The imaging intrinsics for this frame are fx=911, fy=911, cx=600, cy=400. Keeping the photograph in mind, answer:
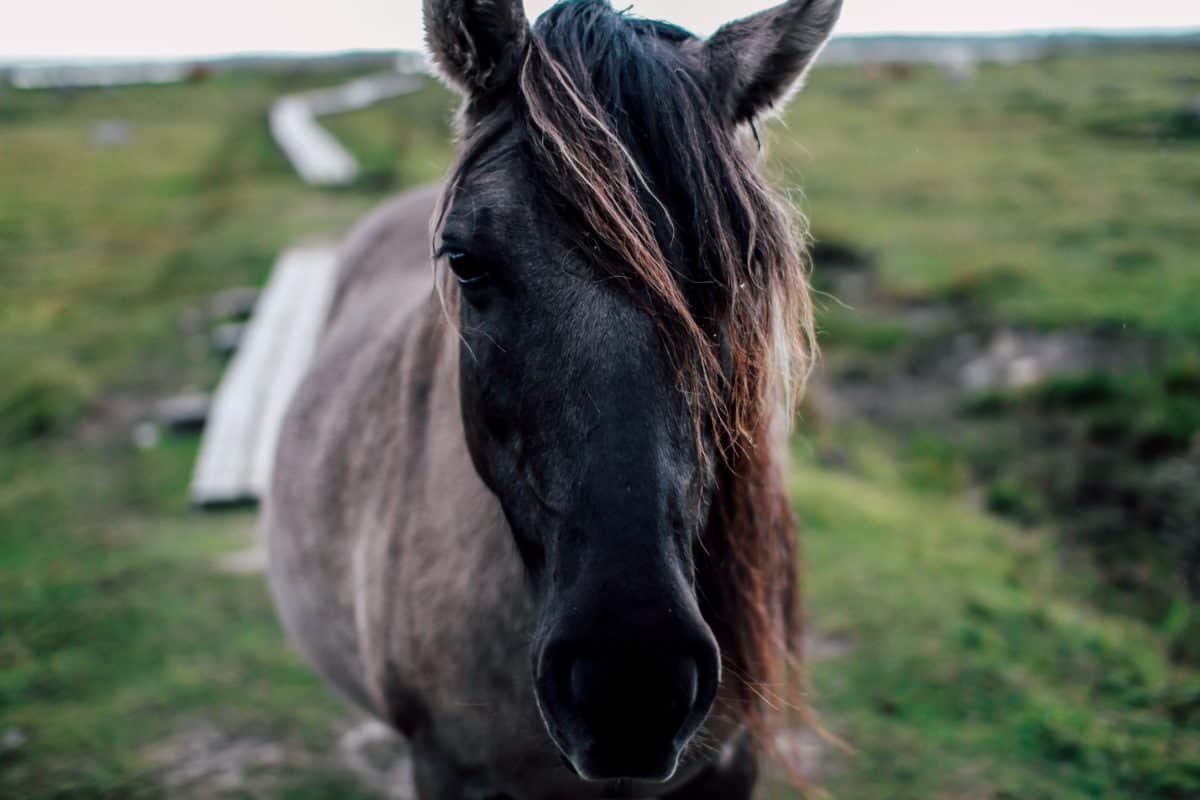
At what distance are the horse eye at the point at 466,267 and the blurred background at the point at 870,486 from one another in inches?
34.8

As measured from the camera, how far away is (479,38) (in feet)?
5.76

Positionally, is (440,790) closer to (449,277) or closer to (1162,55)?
(449,277)

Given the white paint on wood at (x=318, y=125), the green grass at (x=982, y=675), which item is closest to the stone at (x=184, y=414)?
the green grass at (x=982, y=675)

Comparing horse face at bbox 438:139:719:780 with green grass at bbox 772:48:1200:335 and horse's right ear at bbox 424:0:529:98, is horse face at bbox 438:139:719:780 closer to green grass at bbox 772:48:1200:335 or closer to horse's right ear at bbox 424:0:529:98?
horse's right ear at bbox 424:0:529:98

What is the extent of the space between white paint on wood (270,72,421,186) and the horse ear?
13773 millimetres

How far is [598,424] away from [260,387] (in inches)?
252

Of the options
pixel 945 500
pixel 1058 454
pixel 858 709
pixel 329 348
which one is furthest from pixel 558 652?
pixel 1058 454

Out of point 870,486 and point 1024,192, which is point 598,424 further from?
→ point 1024,192

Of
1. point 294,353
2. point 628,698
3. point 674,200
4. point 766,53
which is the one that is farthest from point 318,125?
point 628,698

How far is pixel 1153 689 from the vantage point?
401 centimetres

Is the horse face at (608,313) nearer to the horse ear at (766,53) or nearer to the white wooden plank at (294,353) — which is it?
the horse ear at (766,53)

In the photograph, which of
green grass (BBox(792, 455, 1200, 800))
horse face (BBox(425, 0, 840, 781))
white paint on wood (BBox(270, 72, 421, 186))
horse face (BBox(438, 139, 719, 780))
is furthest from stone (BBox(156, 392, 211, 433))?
white paint on wood (BBox(270, 72, 421, 186))

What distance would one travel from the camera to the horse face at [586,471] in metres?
1.36

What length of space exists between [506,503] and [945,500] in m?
5.30
